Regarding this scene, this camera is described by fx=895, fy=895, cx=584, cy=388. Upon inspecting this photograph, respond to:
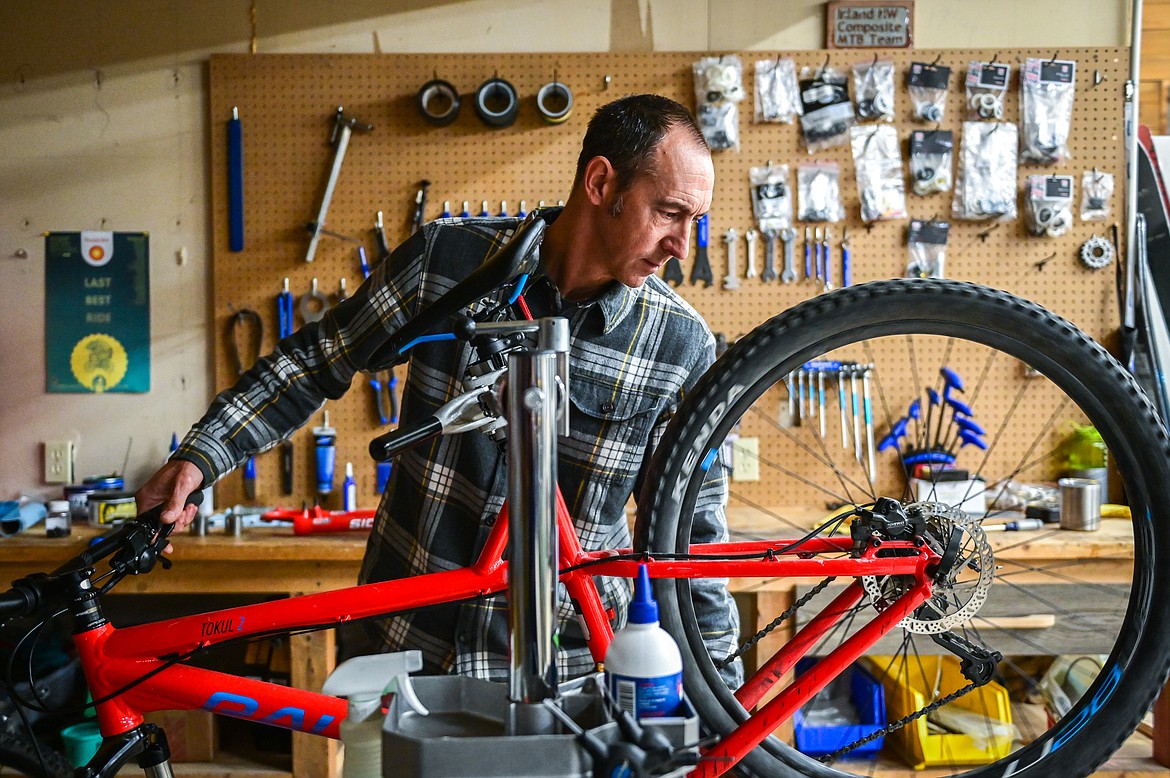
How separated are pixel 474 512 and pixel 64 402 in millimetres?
1809

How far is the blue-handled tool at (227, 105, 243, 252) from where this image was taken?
2473 millimetres

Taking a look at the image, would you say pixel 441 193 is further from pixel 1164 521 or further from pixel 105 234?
pixel 1164 521

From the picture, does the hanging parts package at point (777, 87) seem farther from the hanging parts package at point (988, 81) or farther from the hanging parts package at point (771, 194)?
the hanging parts package at point (988, 81)

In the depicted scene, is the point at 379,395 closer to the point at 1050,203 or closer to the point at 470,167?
the point at 470,167

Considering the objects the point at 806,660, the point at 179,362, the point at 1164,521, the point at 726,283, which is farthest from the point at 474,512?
the point at 179,362

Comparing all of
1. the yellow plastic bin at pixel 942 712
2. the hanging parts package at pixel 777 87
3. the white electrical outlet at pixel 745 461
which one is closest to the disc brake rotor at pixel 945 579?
the yellow plastic bin at pixel 942 712

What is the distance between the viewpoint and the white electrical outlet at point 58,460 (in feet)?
8.33

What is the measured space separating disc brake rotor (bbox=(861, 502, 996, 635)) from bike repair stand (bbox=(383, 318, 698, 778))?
14.0 inches

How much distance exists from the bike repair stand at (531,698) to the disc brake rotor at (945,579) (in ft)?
1.16

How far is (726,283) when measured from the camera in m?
2.55

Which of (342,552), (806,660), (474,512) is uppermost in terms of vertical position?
(474,512)

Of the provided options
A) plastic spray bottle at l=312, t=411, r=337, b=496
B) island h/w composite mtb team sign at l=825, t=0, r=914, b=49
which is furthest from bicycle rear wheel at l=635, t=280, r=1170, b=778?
plastic spray bottle at l=312, t=411, r=337, b=496

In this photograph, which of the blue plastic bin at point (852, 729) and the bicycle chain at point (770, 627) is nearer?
the bicycle chain at point (770, 627)

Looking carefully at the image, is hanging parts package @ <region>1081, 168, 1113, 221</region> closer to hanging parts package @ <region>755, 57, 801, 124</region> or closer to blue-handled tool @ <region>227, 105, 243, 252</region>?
hanging parts package @ <region>755, 57, 801, 124</region>
